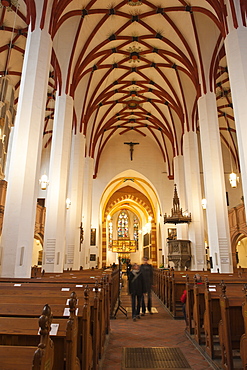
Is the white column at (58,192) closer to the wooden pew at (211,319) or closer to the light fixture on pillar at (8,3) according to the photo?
the light fixture on pillar at (8,3)

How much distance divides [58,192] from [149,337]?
6832mm

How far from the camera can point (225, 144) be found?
21.4 meters

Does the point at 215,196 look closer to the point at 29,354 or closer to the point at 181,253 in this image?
the point at 181,253

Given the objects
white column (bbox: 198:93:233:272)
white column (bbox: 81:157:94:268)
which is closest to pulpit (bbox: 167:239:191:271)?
white column (bbox: 198:93:233:272)

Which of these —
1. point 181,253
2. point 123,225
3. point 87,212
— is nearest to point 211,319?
point 181,253

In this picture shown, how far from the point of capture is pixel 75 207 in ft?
47.5

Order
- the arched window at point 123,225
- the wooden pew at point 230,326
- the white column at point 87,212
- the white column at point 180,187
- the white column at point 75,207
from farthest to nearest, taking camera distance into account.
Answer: the arched window at point 123,225 < the white column at point 87,212 < the white column at point 180,187 < the white column at point 75,207 < the wooden pew at point 230,326

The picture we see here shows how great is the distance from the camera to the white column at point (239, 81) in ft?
23.9

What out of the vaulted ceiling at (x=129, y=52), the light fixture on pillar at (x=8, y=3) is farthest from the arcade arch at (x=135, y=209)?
the light fixture on pillar at (x=8, y=3)

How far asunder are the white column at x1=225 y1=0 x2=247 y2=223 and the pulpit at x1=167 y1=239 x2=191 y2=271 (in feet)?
25.8

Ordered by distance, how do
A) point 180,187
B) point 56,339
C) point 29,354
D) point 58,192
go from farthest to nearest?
point 180,187
point 58,192
point 56,339
point 29,354

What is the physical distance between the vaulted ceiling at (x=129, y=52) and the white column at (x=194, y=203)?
50.1 inches

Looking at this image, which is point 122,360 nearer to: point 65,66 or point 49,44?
point 49,44

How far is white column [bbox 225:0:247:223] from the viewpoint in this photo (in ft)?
23.9
